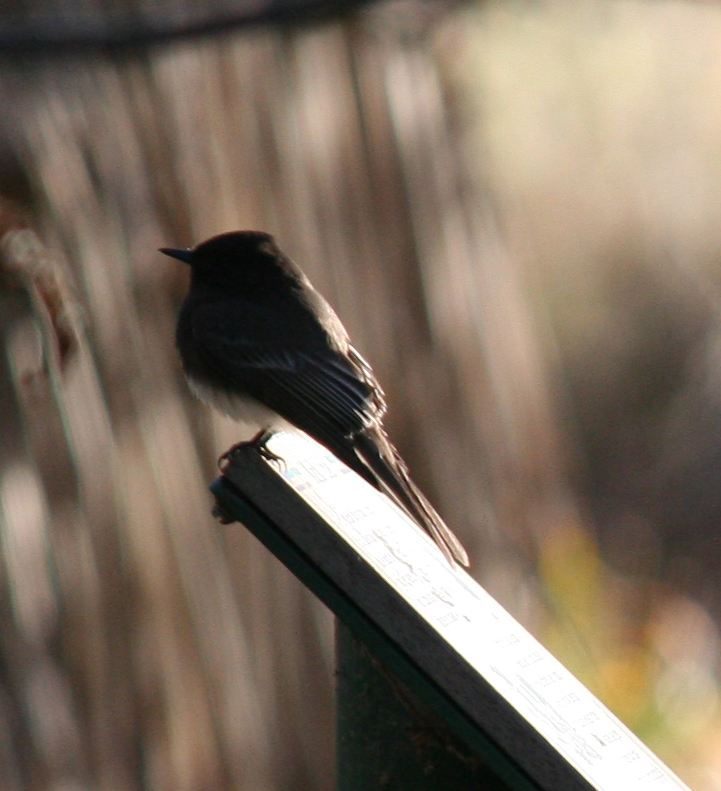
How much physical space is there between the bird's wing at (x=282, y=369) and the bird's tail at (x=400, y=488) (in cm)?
8

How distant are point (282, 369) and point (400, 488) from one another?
0.65m

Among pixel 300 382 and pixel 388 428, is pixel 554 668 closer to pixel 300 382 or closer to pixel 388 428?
pixel 300 382

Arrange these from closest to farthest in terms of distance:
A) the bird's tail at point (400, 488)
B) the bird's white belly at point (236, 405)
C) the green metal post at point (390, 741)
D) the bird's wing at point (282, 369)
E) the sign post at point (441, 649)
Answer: the sign post at point (441, 649) → the green metal post at point (390, 741) → the bird's tail at point (400, 488) → the bird's wing at point (282, 369) → the bird's white belly at point (236, 405)

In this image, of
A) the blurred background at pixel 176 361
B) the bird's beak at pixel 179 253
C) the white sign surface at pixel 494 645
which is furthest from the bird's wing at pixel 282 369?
the white sign surface at pixel 494 645

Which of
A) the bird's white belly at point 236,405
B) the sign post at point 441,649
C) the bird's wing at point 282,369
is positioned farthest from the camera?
the bird's white belly at point 236,405

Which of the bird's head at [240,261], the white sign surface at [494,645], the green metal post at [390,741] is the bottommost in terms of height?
the green metal post at [390,741]

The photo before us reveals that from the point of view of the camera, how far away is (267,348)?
10.7ft

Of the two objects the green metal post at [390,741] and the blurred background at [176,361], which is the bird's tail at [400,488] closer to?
the green metal post at [390,741]

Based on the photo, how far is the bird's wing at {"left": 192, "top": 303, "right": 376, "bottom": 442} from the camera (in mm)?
2973

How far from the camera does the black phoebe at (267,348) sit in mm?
3006

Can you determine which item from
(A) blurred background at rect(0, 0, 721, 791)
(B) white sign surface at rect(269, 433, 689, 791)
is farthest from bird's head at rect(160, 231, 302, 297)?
(B) white sign surface at rect(269, 433, 689, 791)

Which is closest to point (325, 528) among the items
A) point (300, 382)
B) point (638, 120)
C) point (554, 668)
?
point (554, 668)

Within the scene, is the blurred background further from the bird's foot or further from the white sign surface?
the white sign surface

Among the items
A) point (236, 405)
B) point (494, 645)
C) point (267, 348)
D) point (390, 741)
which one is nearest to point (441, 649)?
point (494, 645)
